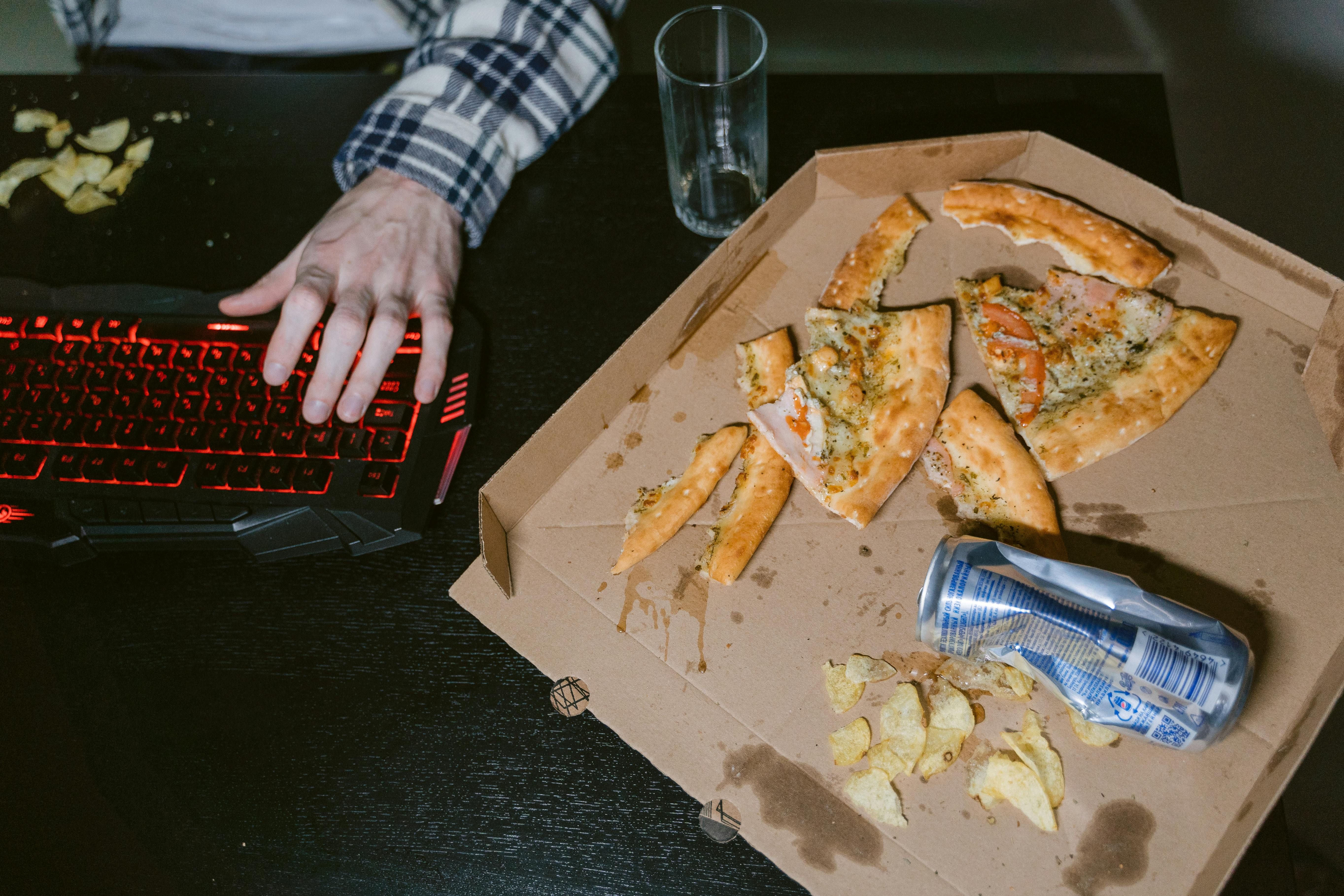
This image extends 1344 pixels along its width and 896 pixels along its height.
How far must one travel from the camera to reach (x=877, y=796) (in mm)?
1100

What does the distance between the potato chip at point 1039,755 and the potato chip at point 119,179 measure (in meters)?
2.00

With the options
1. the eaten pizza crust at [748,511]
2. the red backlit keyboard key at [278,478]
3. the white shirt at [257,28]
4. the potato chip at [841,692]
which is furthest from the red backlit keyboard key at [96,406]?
the potato chip at [841,692]

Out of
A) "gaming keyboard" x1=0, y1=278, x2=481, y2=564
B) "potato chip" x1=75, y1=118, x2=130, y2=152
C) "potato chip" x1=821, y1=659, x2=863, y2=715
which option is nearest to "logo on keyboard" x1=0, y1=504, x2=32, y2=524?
"gaming keyboard" x1=0, y1=278, x2=481, y2=564

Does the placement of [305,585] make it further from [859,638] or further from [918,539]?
[918,539]

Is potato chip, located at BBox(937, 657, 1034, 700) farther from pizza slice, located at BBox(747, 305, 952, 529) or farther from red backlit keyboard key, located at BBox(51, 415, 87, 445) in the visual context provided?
red backlit keyboard key, located at BBox(51, 415, 87, 445)

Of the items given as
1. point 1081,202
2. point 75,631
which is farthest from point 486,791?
point 1081,202

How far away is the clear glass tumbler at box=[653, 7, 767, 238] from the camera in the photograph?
140cm

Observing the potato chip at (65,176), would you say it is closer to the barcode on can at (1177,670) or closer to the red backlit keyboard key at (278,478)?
the red backlit keyboard key at (278,478)

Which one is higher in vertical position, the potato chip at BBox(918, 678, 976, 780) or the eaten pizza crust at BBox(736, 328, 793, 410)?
the eaten pizza crust at BBox(736, 328, 793, 410)

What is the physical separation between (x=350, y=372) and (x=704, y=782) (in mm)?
891

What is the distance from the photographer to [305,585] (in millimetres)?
1321

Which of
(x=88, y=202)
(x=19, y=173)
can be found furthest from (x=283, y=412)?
(x=19, y=173)

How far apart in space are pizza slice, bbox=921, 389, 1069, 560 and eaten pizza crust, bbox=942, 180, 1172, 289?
1.10 feet

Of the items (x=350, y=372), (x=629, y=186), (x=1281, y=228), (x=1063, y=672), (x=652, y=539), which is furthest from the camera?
(x=1281, y=228)
